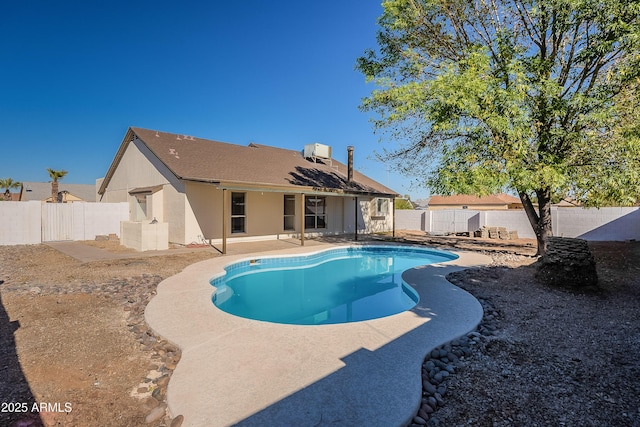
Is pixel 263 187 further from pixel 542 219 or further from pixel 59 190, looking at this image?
pixel 59 190

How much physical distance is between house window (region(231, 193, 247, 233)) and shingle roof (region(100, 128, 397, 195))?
1249 mm

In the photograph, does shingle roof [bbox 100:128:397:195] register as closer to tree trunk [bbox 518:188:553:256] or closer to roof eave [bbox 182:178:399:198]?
roof eave [bbox 182:178:399:198]

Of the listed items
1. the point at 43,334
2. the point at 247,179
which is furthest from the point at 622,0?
the point at 43,334

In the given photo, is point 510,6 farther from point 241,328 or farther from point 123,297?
point 123,297

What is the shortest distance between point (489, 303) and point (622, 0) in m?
8.48

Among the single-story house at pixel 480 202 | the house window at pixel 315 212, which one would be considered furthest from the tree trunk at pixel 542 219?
the single-story house at pixel 480 202

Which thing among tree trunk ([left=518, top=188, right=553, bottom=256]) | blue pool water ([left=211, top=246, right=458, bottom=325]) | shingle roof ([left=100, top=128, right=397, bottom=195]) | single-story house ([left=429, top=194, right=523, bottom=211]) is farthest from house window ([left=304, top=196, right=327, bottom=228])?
single-story house ([left=429, top=194, right=523, bottom=211])

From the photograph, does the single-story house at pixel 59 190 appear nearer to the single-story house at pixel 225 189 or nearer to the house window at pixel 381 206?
the single-story house at pixel 225 189

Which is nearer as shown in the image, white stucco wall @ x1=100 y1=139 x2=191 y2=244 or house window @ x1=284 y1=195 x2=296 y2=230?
white stucco wall @ x1=100 y1=139 x2=191 y2=244

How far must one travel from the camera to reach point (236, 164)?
1566 centimetres

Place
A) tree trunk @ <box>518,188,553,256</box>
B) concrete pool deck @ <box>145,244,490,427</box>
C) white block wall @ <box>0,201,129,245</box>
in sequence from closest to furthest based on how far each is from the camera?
concrete pool deck @ <box>145,244,490,427</box> → tree trunk @ <box>518,188,553,256</box> → white block wall @ <box>0,201,129,245</box>

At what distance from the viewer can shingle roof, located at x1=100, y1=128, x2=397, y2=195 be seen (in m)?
13.6

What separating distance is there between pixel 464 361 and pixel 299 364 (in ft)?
6.74

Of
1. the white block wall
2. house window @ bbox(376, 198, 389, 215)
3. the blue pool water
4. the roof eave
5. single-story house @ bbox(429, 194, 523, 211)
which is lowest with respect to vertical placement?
the blue pool water
